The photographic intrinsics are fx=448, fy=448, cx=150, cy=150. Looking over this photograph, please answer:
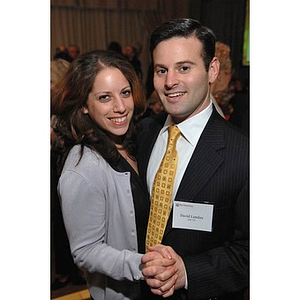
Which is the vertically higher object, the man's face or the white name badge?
the man's face

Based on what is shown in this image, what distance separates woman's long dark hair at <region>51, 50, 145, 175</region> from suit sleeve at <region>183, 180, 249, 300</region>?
0.34 m

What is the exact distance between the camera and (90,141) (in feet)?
4.00

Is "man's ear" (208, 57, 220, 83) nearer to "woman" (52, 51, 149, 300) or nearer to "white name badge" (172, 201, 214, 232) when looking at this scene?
"woman" (52, 51, 149, 300)

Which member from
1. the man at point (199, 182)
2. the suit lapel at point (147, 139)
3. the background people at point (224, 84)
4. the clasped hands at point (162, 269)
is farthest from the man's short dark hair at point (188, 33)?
the clasped hands at point (162, 269)

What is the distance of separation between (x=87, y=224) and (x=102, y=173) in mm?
139

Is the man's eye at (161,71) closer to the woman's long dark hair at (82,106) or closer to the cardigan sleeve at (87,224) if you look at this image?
the woman's long dark hair at (82,106)

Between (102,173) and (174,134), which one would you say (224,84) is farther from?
(102,173)

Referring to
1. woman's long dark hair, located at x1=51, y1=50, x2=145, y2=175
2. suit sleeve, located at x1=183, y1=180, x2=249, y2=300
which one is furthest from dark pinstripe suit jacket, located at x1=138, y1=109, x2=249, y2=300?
woman's long dark hair, located at x1=51, y1=50, x2=145, y2=175

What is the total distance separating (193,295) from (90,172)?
43 centimetres

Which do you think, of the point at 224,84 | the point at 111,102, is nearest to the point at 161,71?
the point at 111,102

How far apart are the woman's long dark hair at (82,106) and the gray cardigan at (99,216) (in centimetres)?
3

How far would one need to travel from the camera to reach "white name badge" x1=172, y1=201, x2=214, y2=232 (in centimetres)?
116

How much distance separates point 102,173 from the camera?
1.19 meters
